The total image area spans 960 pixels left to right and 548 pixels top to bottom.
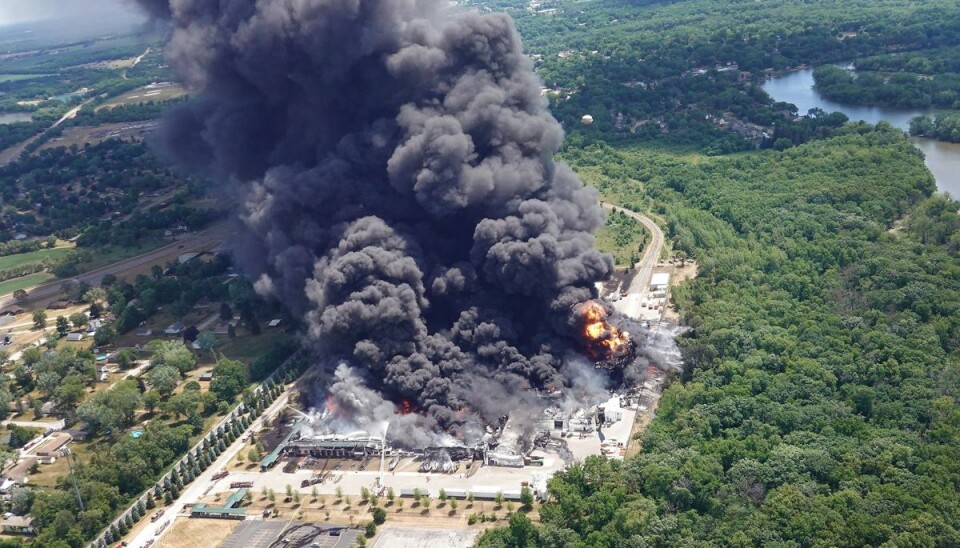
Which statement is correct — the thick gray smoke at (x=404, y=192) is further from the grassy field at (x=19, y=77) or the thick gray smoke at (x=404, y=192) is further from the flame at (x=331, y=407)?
the grassy field at (x=19, y=77)

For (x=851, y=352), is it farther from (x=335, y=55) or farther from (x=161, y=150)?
(x=161, y=150)

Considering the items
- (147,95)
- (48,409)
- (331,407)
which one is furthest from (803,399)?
(147,95)

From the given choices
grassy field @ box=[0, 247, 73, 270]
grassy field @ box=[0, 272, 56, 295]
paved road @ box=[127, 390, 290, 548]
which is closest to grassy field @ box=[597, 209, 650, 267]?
paved road @ box=[127, 390, 290, 548]

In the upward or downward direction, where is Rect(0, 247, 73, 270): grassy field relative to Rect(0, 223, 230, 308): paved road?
upward

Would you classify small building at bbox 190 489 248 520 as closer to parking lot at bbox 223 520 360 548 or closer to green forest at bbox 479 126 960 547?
parking lot at bbox 223 520 360 548

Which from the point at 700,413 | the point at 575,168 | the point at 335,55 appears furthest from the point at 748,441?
the point at 575,168

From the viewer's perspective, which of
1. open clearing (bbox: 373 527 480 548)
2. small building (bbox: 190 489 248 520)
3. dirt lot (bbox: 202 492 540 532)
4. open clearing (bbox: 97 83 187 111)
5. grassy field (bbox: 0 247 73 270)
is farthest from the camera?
open clearing (bbox: 97 83 187 111)
